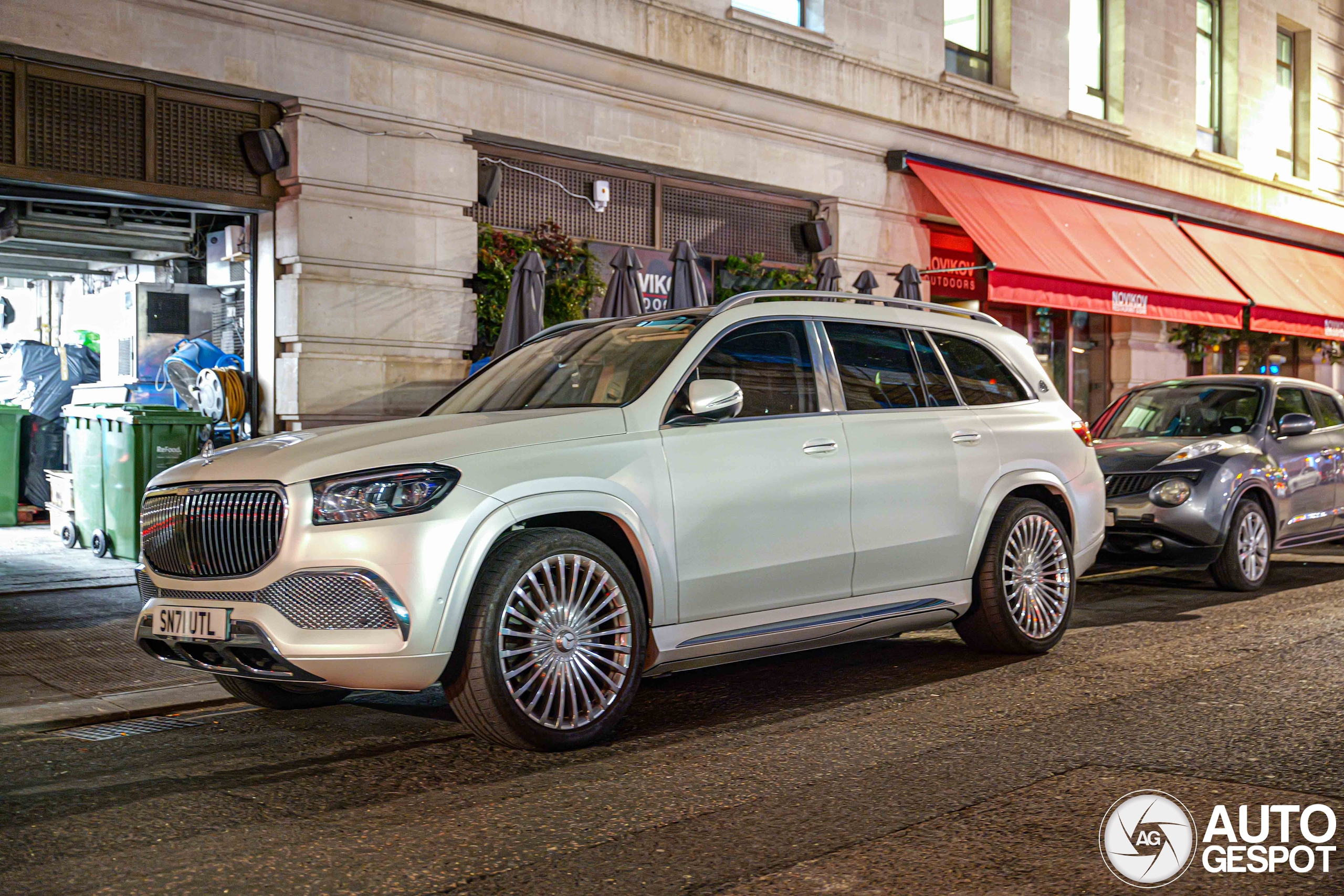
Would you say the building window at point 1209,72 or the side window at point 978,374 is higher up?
the building window at point 1209,72

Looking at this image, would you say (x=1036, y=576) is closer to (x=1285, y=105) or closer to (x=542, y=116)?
(x=542, y=116)

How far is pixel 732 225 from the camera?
50.8ft

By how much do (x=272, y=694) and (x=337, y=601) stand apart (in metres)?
1.50

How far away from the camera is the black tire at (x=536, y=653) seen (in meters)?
5.01

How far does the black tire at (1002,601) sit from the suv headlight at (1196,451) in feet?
10.9

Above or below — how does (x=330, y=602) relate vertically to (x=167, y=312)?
below

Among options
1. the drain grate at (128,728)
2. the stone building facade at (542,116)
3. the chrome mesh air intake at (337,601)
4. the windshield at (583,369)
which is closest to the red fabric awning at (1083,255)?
the stone building facade at (542,116)

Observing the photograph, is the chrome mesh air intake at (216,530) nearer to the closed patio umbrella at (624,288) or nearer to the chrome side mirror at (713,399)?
the chrome side mirror at (713,399)

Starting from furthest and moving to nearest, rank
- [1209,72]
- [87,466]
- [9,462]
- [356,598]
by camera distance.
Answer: [1209,72], [9,462], [87,466], [356,598]

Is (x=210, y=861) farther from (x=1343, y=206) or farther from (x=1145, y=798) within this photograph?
→ (x=1343, y=206)

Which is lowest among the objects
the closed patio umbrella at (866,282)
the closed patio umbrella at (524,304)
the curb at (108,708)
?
the curb at (108,708)

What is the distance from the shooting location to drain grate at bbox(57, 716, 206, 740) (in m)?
5.88

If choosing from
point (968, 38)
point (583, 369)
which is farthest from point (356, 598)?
point (968, 38)

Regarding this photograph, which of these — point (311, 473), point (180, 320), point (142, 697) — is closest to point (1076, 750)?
point (311, 473)
